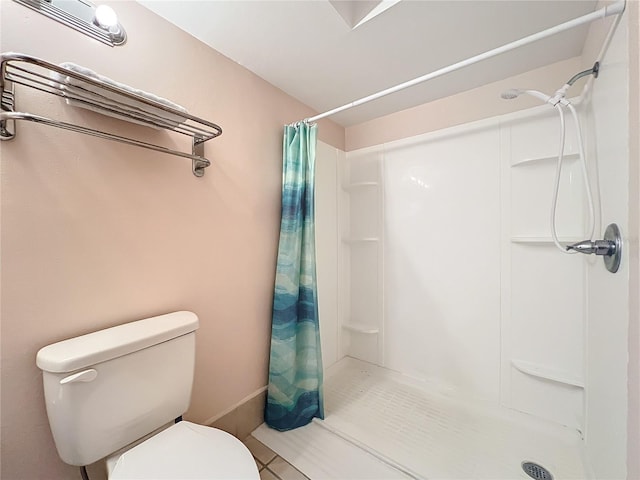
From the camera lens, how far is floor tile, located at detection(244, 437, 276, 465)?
1.34 metres

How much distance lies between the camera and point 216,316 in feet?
4.42

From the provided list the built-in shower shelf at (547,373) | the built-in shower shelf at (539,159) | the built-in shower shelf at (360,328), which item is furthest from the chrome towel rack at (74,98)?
the built-in shower shelf at (547,373)

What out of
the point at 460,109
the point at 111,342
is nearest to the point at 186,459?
the point at 111,342

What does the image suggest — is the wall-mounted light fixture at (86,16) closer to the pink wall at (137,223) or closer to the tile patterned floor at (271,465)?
the pink wall at (137,223)

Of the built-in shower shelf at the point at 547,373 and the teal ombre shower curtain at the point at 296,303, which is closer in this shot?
the built-in shower shelf at the point at 547,373

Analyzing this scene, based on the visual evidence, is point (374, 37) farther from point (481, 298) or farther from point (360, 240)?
point (481, 298)

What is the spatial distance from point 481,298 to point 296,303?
119cm

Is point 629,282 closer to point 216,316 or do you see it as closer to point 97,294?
point 216,316

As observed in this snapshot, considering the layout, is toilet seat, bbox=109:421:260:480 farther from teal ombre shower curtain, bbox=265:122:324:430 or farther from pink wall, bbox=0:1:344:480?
teal ombre shower curtain, bbox=265:122:324:430

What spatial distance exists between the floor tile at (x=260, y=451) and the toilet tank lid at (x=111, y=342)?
2.70 feet

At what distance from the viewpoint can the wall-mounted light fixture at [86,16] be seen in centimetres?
86

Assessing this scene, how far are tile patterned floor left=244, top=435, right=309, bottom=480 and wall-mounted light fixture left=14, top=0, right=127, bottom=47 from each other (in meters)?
1.95

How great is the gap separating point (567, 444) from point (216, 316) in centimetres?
196

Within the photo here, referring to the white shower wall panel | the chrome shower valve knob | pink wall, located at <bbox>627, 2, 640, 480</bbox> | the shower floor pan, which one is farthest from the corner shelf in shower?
pink wall, located at <bbox>627, 2, 640, 480</bbox>
